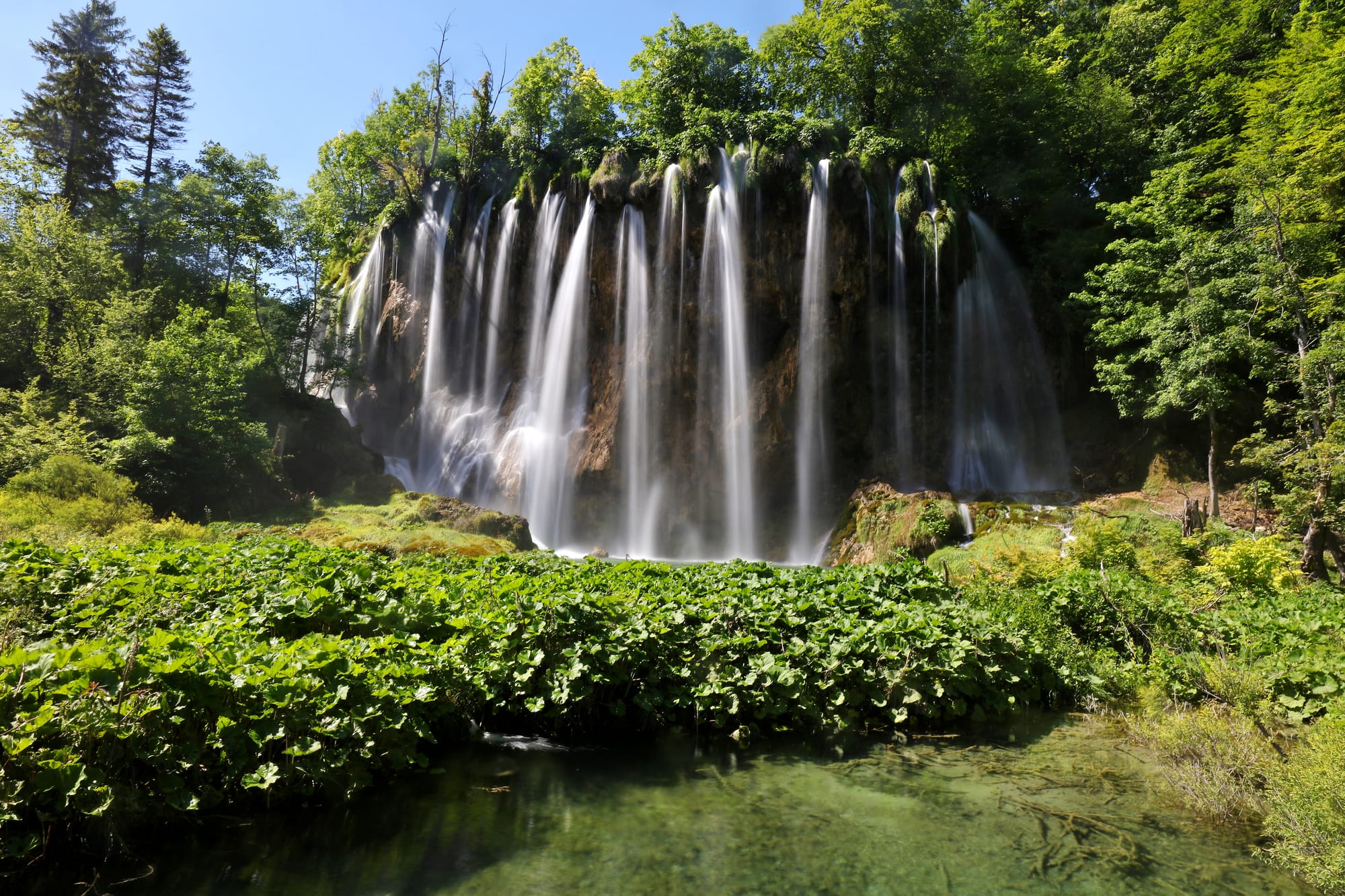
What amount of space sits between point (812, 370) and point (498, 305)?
44.6 ft

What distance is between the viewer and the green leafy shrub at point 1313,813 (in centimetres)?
346

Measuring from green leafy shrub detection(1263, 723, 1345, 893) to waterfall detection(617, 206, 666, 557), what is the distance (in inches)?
758

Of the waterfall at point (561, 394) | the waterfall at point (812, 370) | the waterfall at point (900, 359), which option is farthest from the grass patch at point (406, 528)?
the waterfall at point (900, 359)

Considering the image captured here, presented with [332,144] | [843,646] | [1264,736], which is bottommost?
[1264,736]

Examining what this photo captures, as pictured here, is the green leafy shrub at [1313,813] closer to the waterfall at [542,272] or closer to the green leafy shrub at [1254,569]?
the green leafy shrub at [1254,569]

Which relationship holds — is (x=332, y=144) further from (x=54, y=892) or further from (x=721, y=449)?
(x=54, y=892)

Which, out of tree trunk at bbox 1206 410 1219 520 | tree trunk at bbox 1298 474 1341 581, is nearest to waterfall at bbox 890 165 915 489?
tree trunk at bbox 1206 410 1219 520

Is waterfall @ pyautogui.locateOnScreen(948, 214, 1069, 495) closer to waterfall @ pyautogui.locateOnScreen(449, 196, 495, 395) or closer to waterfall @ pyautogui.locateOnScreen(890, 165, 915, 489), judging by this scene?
waterfall @ pyautogui.locateOnScreen(890, 165, 915, 489)

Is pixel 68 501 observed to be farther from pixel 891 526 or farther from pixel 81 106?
pixel 81 106

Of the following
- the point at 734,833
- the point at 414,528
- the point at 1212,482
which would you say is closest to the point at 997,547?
the point at 1212,482

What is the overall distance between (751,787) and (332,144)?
42.0m

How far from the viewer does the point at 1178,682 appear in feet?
20.1

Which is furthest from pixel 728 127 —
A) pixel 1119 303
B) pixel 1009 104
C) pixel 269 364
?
pixel 269 364

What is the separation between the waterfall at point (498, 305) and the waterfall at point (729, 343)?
922 centimetres
